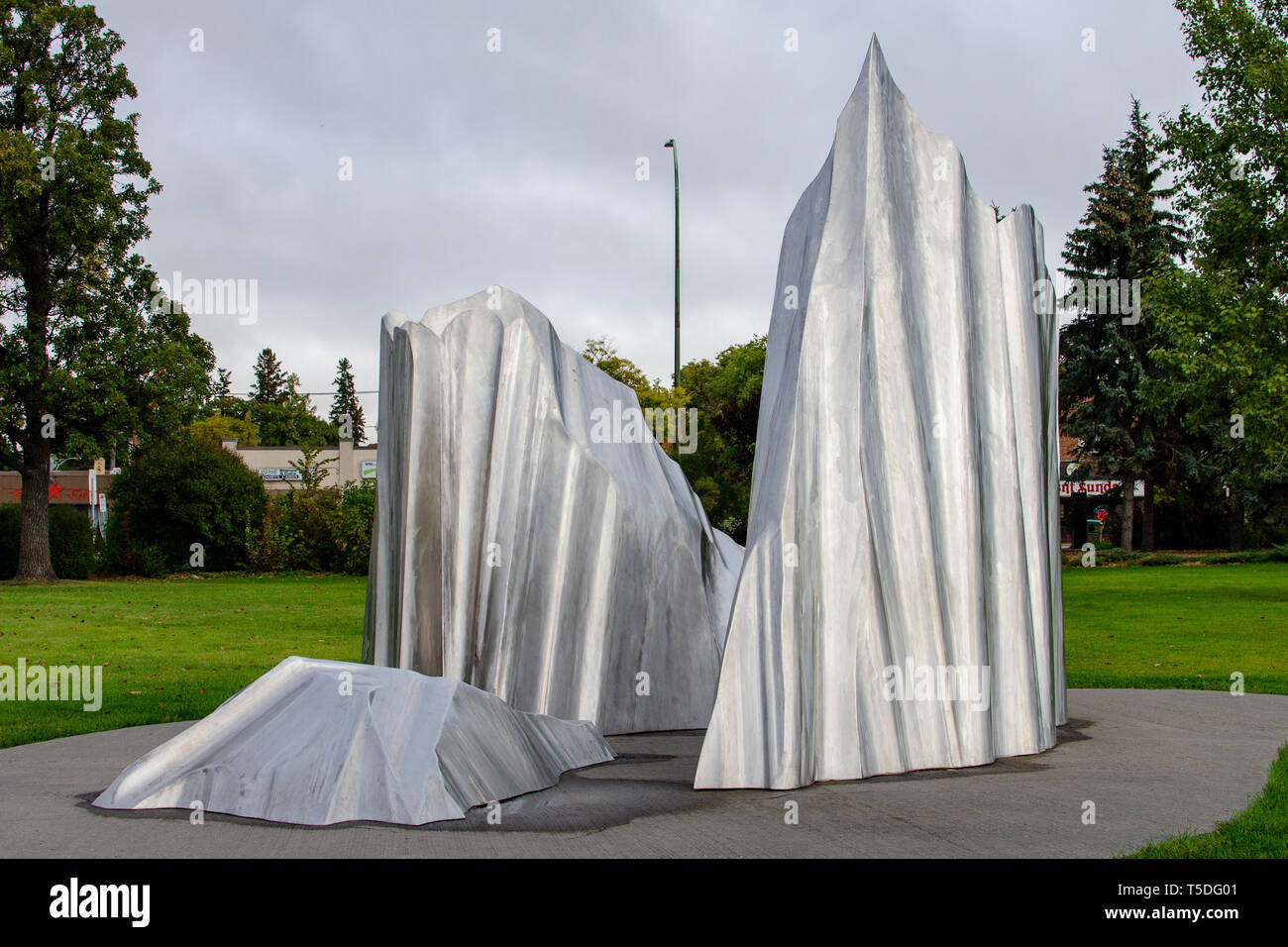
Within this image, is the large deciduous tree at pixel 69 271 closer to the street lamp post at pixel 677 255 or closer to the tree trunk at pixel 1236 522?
the street lamp post at pixel 677 255

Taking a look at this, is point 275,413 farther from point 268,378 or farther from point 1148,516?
point 1148,516

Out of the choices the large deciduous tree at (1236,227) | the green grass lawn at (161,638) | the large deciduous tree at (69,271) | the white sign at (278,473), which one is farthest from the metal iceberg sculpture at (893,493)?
the white sign at (278,473)

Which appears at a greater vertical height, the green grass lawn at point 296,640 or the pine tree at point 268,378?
the pine tree at point 268,378

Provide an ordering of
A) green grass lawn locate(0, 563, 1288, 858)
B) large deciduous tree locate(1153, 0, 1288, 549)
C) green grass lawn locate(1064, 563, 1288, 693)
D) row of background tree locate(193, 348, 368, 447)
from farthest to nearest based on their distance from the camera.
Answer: row of background tree locate(193, 348, 368, 447) < large deciduous tree locate(1153, 0, 1288, 549) < green grass lawn locate(1064, 563, 1288, 693) < green grass lawn locate(0, 563, 1288, 858)

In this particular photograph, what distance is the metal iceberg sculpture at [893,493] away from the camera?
802 cm

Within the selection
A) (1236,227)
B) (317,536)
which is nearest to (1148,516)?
(1236,227)

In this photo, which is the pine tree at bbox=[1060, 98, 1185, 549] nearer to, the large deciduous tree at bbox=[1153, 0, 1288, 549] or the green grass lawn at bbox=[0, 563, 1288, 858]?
the green grass lawn at bbox=[0, 563, 1288, 858]

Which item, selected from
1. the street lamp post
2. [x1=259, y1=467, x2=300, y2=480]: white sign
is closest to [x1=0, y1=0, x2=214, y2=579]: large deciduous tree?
the street lamp post

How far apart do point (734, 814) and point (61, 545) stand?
36770 mm

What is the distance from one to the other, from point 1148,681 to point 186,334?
105ft

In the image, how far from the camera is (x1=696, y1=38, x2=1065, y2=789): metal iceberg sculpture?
8023 millimetres

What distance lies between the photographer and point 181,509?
38.8 metres

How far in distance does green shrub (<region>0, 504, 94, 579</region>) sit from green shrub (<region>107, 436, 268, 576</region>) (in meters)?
1.15

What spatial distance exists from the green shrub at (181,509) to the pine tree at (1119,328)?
32050 mm
